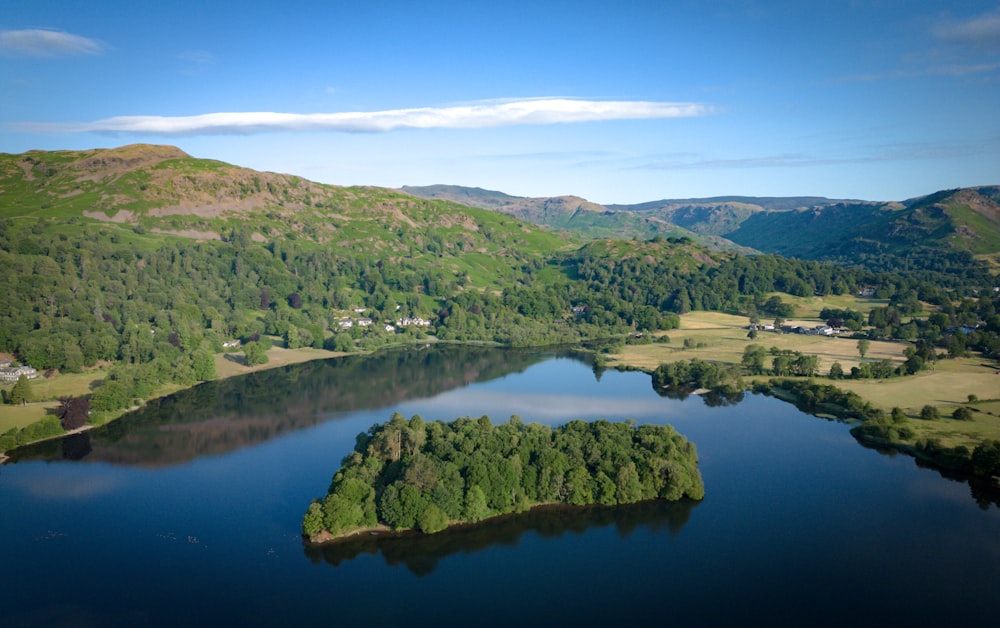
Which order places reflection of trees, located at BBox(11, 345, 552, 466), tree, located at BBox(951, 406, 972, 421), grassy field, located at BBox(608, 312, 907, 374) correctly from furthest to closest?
grassy field, located at BBox(608, 312, 907, 374) → tree, located at BBox(951, 406, 972, 421) → reflection of trees, located at BBox(11, 345, 552, 466)

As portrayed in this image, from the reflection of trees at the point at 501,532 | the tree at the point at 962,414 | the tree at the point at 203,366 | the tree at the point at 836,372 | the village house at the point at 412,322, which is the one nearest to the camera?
the reflection of trees at the point at 501,532

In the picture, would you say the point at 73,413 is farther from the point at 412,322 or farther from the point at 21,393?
the point at 412,322

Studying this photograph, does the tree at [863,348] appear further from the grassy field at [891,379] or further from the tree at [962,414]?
the tree at [962,414]

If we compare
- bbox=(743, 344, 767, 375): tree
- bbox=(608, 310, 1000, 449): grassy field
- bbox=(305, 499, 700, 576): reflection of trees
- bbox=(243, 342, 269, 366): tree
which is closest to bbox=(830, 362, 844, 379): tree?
bbox=(608, 310, 1000, 449): grassy field

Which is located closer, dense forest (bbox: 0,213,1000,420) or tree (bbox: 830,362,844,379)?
tree (bbox: 830,362,844,379)

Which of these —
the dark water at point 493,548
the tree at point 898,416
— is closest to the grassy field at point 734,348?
the tree at point 898,416

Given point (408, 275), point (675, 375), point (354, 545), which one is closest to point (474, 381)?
point (675, 375)

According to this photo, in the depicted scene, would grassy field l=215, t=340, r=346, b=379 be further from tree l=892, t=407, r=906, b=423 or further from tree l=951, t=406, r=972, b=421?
tree l=951, t=406, r=972, b=421
